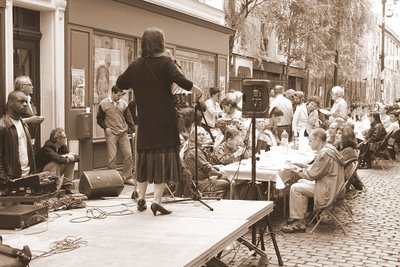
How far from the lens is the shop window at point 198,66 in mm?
16625

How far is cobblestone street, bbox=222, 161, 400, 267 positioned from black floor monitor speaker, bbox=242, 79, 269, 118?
1602 mm

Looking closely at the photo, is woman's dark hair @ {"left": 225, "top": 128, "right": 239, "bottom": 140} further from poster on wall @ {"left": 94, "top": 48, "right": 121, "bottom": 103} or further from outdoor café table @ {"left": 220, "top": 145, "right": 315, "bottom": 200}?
poster on wall @ {"left": 94, "top": 48, "right": 121, "bottom": 103}

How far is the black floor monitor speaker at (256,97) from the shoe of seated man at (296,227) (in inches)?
58.8

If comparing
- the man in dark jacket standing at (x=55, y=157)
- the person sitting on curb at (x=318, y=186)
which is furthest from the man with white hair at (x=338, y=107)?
the man in dark jacket standing at (x=55, y=157)

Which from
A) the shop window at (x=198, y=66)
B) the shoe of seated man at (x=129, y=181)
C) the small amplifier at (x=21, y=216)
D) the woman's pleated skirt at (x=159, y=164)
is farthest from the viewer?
the shop window at (x=198, y=66)

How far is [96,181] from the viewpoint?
733 cm

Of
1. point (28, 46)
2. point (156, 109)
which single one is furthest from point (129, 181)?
point (156, 109)

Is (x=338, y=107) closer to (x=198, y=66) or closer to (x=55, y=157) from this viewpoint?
(x=198, y=66)

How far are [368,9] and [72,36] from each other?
19166 mm

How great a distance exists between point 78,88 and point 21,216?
244 inches

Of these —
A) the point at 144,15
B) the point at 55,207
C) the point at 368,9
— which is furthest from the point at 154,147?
the point at 368,9

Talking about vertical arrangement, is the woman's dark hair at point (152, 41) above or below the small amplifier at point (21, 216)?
above

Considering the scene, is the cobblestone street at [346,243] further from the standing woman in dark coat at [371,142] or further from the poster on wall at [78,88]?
the standing woman in dark coat at [371,142]

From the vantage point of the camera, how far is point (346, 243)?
26.2 feet
